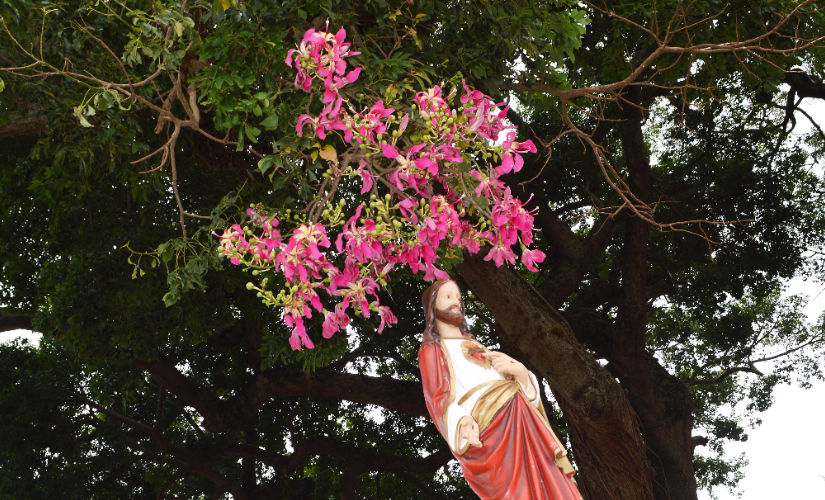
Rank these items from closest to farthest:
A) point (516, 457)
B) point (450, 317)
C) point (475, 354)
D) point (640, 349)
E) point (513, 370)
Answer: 1. point (516, 457)
2. point (513, 370)
3. point (475, 354)
4. point (450, 317)
5. point (640, 349)

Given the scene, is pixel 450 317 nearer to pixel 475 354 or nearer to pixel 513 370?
pixel 475 354

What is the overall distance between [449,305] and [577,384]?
193 cm

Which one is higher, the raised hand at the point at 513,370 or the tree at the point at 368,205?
the tree at the point at 368,205

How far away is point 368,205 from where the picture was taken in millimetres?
3836

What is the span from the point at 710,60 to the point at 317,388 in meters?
4.22

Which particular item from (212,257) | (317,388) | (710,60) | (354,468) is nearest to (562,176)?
(710,60)

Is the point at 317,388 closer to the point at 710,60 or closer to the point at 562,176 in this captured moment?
the point at 562,176

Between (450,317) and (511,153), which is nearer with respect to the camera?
(511,153)

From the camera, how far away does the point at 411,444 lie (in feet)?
28.5

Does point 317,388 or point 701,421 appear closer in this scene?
point 317,388

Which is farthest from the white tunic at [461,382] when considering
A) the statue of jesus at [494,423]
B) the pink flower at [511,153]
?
the pink flower at [511,153]

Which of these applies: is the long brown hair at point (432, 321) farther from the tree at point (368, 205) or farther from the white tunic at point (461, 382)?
the tree at point (368, 205)

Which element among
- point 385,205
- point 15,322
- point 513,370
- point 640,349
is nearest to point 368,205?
point 513,370

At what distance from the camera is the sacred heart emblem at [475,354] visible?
3.43m
